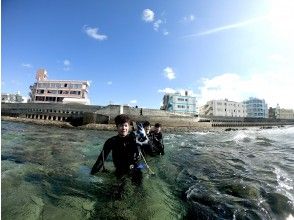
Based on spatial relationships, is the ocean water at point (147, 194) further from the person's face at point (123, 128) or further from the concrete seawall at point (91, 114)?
the concrete seawall at point (91, 114)

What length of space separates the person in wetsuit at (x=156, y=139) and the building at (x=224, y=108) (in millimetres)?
103294

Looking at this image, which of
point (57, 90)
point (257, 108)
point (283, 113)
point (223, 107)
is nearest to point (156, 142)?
point (57, 90)

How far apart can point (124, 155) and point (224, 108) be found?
11292 centimetres

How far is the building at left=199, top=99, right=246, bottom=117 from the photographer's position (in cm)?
11188

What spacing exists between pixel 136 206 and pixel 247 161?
22.5ft

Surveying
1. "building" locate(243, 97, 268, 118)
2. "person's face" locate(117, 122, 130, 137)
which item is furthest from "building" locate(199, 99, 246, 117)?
"person's face" locate(117, 122, 130, 137)

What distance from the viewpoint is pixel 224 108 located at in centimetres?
11294

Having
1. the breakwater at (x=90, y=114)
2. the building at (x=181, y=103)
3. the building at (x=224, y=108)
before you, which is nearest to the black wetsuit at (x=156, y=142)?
the breakwater at (x=90, y=114)

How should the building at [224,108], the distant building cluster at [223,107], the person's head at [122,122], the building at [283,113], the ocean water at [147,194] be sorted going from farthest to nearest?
the building at [283,113] < the building at [224,108] < the distant building cluster at [223,107] < the person's head at [122,122] < the ocean water at [147,194]

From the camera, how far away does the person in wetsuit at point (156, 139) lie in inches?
410

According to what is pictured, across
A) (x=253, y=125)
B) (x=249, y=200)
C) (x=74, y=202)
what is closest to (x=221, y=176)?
(x=249, y=200)

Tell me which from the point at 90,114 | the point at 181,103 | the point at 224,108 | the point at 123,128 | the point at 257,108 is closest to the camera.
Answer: the point at 123,128

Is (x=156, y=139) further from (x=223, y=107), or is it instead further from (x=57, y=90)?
(x=223, y=107)

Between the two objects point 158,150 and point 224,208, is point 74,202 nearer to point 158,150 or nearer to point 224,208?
point 224,208
